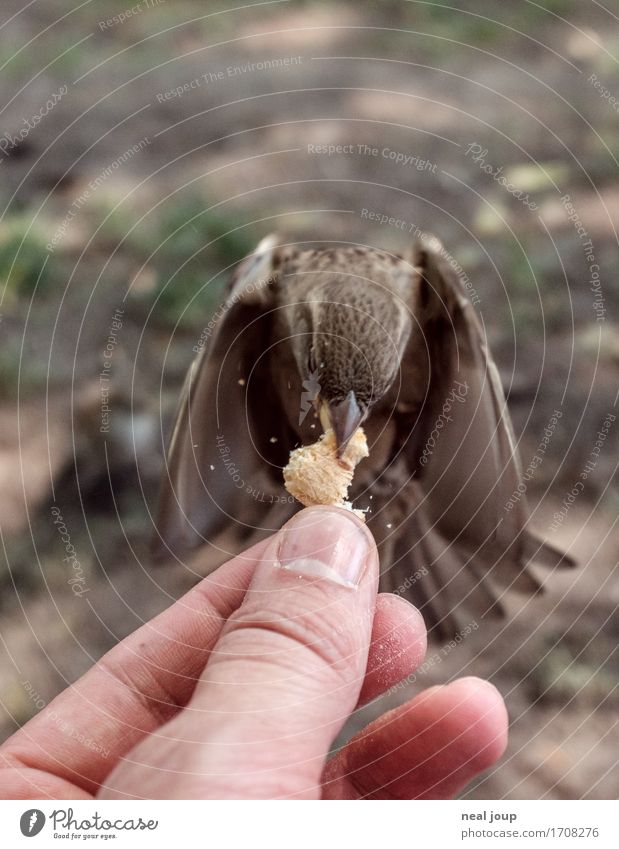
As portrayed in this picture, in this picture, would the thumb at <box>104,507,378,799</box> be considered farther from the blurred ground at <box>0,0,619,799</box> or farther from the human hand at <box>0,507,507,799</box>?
the blurred ground at <box>0,0,619,799</box>

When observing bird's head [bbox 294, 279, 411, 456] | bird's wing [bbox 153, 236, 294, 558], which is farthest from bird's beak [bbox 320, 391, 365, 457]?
bird's wing [bbox 153, 236, 294, 558]

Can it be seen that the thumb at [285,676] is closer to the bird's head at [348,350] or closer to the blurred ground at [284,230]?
the bird's head at [348,350]

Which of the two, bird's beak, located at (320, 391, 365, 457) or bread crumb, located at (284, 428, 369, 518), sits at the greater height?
bird's beak, located at (320, 391, 365, 457)

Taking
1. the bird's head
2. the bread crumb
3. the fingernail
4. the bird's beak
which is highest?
the bird's head

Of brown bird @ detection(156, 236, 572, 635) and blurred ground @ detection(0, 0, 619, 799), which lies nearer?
brown bird @ detection(156, 236, 572, 635)

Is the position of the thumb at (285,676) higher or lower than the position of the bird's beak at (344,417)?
lower

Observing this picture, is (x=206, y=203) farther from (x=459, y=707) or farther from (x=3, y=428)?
(x=459, y=707)

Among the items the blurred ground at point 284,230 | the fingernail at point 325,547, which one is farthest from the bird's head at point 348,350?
the blurred ground at point 284,230
